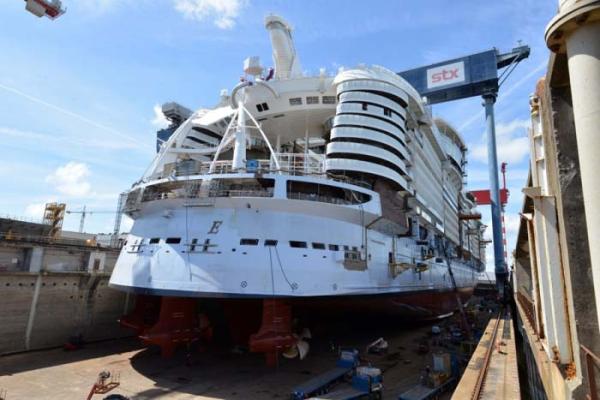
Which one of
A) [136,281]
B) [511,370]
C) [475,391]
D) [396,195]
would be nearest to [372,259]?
[396,195]

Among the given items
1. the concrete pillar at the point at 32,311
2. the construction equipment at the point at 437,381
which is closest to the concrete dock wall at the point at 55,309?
the concrete pillar at the point at 32,311

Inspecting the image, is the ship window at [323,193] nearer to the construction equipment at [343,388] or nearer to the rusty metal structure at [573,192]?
the construction equipment at [343,388]

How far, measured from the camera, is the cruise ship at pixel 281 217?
566 inches

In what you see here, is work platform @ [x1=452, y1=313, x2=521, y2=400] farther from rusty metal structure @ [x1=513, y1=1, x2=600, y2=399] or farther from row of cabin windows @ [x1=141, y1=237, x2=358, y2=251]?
row of cabin windows @ [x1=141, y1=237, x2=358, y2=251]

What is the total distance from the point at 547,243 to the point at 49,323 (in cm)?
2283

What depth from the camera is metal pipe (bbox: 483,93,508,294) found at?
43250mm

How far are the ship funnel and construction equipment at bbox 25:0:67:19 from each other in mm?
13406

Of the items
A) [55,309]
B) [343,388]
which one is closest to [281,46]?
[55,309]

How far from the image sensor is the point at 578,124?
3.46 metres

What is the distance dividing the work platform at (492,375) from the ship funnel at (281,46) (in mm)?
21119

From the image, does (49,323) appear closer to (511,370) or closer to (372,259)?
(372,259)

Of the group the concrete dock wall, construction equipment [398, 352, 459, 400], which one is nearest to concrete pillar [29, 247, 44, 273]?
the concrete dock wall

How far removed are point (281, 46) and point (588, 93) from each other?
86.0 ft

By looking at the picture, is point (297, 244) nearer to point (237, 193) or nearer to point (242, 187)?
point (237, 193)
